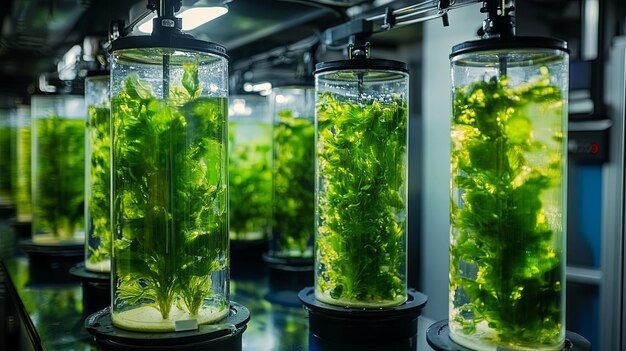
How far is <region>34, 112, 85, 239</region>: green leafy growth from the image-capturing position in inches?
72.9

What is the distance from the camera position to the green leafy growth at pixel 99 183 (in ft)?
4.71

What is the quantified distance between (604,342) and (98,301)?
5.34 ft

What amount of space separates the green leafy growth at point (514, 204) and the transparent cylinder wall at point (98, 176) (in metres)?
0.93

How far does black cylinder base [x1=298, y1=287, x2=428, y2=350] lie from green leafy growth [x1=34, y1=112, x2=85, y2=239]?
1053 millimetres

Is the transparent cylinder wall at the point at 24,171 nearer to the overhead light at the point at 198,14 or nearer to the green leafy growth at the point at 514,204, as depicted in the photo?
the overhead light at the point at 198,14

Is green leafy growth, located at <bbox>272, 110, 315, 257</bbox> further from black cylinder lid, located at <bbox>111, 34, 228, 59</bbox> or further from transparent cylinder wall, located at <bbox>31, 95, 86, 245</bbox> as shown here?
black cylinder lid, located at <bbox>111, 34, 228, 59</bbox>

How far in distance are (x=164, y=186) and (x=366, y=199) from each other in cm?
39

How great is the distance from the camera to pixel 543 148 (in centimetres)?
84

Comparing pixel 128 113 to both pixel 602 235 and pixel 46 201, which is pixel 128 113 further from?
pixel 602 235

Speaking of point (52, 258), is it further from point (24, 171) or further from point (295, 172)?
point (24, 171)

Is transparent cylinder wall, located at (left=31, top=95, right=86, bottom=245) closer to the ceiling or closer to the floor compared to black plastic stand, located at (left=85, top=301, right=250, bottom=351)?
closer to the ceiling

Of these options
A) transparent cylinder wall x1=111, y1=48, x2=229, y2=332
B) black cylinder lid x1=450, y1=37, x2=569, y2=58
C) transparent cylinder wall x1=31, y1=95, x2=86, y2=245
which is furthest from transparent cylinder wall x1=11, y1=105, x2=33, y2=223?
black cylinder lid x1=450, y1=37, x2=569, y2=58

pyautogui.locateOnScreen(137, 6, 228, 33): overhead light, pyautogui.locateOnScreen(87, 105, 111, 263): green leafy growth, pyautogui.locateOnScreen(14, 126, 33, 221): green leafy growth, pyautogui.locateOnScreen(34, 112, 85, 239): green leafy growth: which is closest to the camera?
pyautogui.locateOnScreen(137, 6, 228, 33): overhead light

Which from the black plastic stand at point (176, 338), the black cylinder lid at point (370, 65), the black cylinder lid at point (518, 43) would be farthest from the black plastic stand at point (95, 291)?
the black cylinder lid at point (518, 43)
